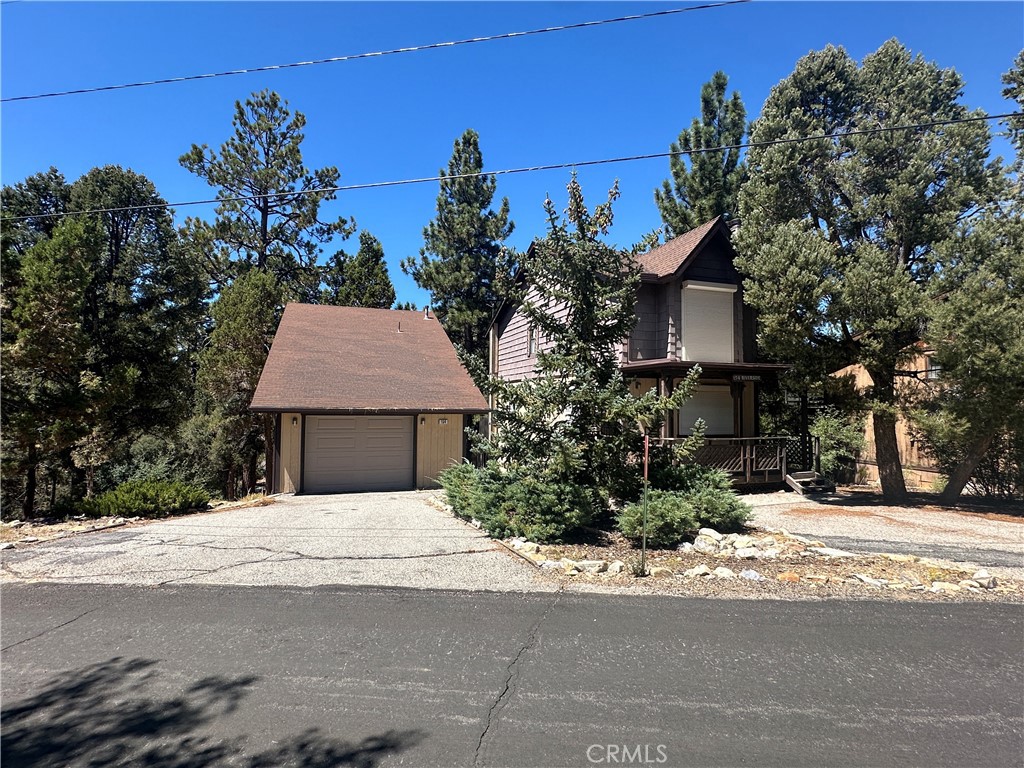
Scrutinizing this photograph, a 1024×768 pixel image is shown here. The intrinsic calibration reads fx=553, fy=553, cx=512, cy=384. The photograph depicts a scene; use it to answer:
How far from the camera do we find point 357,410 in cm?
1499

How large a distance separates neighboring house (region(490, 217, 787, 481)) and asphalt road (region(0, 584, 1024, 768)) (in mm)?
9008

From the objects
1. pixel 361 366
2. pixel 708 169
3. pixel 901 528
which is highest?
pixel 708 169

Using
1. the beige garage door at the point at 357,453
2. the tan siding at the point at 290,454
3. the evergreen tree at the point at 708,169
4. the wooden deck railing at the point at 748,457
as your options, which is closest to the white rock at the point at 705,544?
the wooden deck railing at the point at 748,457

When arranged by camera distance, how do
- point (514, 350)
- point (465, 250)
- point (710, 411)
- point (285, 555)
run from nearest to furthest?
point (285, 555) < point (710, 411) < point (514, 350) < point (465, 250)

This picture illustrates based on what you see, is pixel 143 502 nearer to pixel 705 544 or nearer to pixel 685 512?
pixel 685 512

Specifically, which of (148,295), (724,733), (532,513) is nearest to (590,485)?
(532,513)

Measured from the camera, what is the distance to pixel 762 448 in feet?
48.3

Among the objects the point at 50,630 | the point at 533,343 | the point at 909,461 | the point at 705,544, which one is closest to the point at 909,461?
the point at 909,461

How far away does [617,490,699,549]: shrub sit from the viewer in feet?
26.4

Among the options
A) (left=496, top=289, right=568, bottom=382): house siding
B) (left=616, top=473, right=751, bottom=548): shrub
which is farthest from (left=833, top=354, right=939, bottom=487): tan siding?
(left=496, top=289, right=568, bottom=382): house siding

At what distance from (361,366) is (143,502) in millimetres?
7386

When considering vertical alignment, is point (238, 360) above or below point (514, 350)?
below

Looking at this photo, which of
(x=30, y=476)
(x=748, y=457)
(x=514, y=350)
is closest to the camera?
(x=748, y=457)

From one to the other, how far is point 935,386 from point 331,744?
14204 mm
